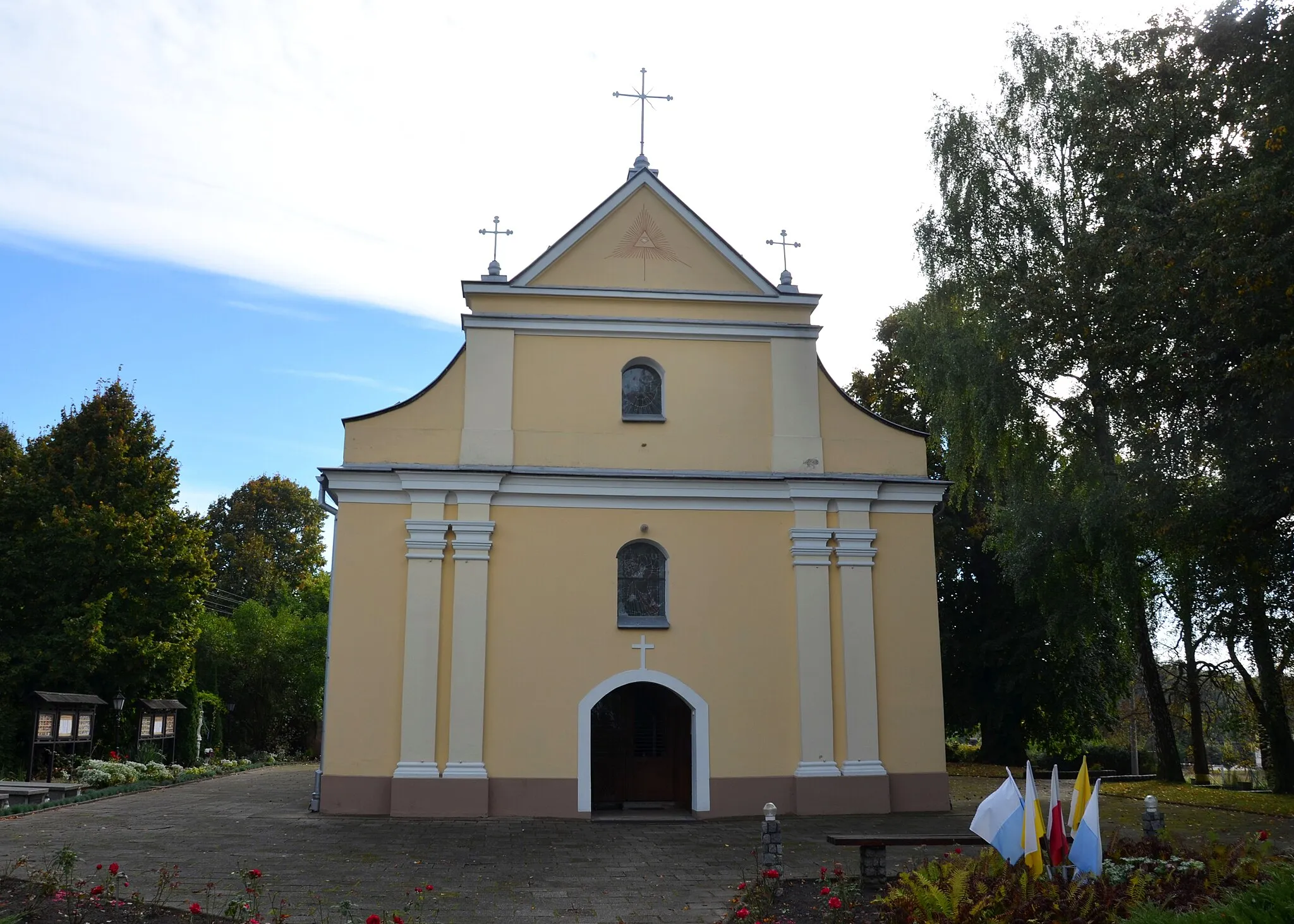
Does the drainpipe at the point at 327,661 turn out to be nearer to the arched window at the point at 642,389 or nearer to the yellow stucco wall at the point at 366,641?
the yellow stucco wall at the point at 366,641

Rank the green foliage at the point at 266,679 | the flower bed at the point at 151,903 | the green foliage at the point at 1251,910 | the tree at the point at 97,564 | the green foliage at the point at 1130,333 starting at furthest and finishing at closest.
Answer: the green foliage at the point at 266,679 → the tree at the point at 97,564 → the green foliage at the point at 1130,333 → the flower bed at the point at 151,903 → the green foliage at the point at 1251,910

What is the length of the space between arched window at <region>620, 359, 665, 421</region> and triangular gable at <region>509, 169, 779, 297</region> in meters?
1.28

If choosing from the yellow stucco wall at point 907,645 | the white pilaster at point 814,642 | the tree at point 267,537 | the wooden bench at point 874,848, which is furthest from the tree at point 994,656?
the tree at point 267,537

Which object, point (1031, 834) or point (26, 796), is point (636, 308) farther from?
point (26, 796)

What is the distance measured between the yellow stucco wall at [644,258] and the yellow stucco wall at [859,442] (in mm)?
2259

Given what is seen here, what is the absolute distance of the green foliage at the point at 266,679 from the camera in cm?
3331

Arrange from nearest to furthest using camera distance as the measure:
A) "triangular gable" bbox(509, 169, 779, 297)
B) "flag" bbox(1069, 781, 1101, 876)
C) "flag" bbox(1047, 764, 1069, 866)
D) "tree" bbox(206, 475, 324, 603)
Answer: "flag" bbox(1069, 781, 1101, 876)
"flag" bbox(1047, 764, 1069, 866)
"triangular gable" bbox(509, 169, 779, 297)
"tree" bbox(206, 475, 324, 603)

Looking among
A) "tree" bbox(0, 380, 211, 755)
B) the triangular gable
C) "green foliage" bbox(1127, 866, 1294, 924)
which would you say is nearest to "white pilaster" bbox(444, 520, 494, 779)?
the triangular gable

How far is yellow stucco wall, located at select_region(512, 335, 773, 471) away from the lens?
53.9 ft

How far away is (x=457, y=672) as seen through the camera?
50.0 feet

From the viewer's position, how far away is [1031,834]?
8.12 metres

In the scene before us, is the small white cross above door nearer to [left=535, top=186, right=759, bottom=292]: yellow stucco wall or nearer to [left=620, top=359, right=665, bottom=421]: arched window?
[left=620, top=359, right=665, bottom=421]: arched window

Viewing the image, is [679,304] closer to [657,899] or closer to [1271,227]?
[1271,227]

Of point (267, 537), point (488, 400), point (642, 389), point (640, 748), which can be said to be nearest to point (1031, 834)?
point (640, 748)
